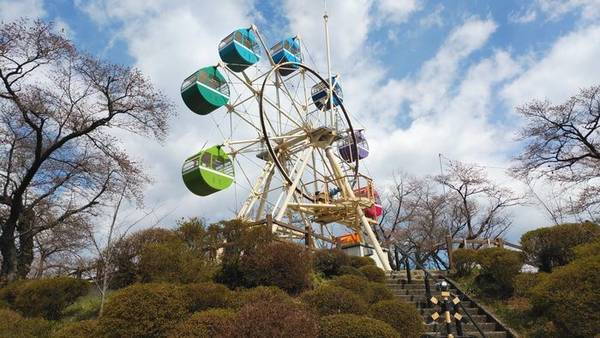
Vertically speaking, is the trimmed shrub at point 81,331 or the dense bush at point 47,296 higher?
the dense bush at point 47,296

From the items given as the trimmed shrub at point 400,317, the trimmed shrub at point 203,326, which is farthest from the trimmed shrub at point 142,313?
the trimmed shrub at point 400,317

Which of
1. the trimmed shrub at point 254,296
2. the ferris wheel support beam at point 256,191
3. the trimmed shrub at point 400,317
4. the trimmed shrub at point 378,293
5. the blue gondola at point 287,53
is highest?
the blue gondola at point 287,53

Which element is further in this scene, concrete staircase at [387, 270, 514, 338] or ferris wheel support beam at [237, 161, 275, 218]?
ferris wheel support beam at [237, 161, 275, 218]

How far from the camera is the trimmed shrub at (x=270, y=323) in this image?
4594mm

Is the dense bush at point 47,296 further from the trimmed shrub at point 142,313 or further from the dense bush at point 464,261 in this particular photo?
the dense bush at point 464,261

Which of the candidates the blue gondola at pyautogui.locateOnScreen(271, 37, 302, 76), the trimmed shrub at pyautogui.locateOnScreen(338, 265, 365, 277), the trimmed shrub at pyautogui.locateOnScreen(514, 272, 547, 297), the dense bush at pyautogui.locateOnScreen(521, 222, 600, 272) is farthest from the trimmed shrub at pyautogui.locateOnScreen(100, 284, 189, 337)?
the blue gondola at pyautogui.locateOnScreen(271, 37, 302, 76)

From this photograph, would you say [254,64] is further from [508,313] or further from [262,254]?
[508,313]

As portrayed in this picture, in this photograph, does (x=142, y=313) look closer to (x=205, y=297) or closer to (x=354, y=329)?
(x=205, y=297)

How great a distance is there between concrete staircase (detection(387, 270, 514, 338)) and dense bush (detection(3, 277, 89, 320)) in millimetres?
7675

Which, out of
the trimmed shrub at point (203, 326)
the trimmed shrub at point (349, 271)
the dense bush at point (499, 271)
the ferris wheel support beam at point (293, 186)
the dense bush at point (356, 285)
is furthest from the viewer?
the ferris wheel support beam at point (293, 186)

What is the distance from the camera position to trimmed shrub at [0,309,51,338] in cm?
749

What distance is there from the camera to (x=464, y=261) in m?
12.6

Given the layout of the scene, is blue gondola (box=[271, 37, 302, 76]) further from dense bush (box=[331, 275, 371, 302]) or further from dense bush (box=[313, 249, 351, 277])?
dense bush (box=[331, 275, 371, 302])

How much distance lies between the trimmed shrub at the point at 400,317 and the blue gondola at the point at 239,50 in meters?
15.3
